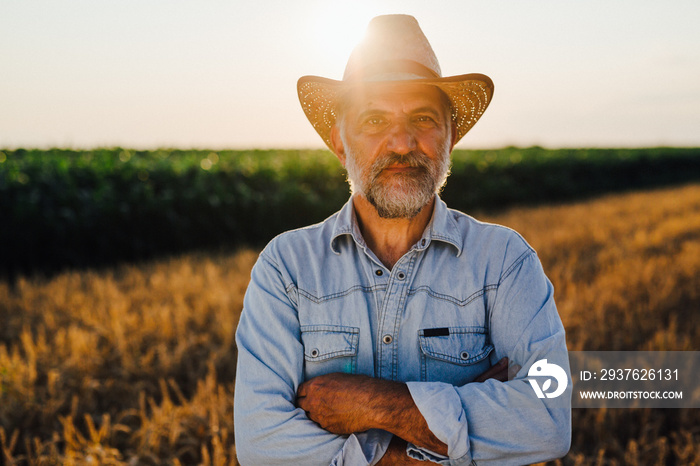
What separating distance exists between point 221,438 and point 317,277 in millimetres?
1957

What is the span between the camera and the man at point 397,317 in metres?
2.09

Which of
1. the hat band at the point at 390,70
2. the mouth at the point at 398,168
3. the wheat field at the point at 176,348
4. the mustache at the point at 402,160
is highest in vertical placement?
the hat band at the point at 390,70

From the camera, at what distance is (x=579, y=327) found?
586 cm

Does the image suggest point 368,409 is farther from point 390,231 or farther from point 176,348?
point 176,348

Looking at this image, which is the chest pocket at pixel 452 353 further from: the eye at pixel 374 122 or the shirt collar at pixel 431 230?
the eye at pixel 374 122

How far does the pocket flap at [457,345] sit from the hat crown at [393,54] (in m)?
1.13

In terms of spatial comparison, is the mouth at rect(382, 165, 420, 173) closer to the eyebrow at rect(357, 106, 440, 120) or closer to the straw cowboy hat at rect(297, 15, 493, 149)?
the eyebrow at rect(357, 106, 440, 120)

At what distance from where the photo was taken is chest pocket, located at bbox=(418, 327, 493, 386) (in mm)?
2291

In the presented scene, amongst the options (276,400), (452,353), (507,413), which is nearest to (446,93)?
(452,353)

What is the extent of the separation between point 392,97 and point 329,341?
3.60 feet

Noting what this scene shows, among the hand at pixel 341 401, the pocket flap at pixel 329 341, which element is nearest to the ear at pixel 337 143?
the pocket flap at pixel 329 341

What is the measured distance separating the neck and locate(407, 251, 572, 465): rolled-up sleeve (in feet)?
2.06

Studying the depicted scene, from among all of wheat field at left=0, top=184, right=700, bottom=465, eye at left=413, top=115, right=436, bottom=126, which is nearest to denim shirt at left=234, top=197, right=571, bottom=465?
eye at left=413, top=115, right=436, bottom=126

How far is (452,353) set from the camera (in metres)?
2.30
